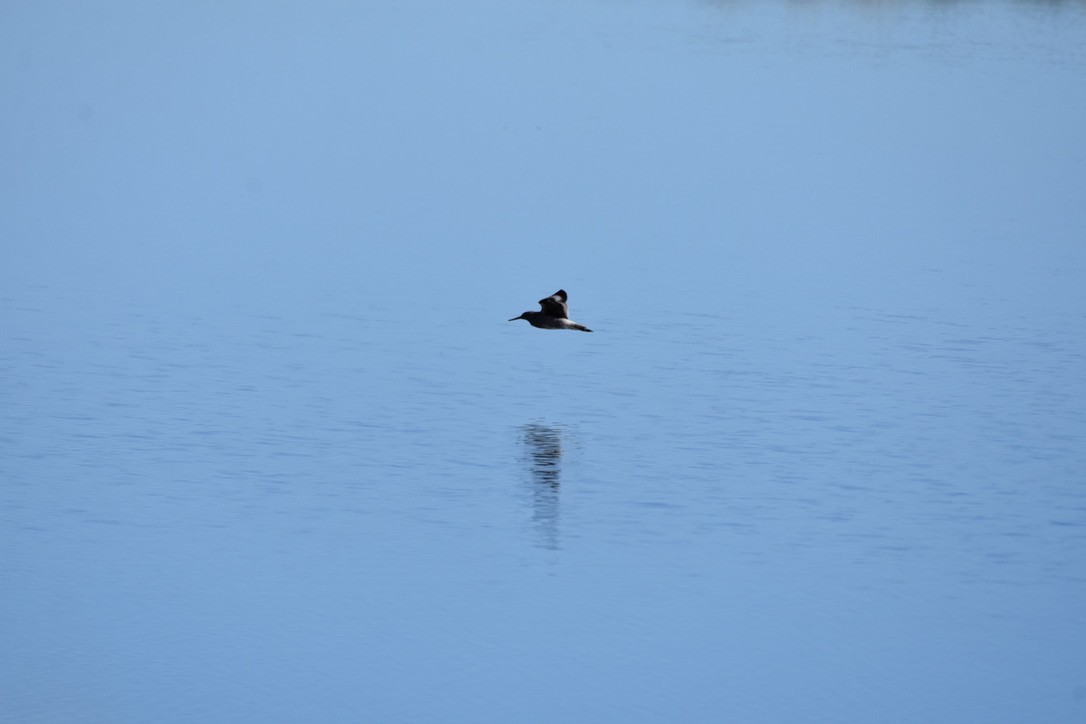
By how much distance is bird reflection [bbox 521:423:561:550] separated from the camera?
711 inches

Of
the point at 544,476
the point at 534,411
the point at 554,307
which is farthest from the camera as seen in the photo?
the point at 554,307

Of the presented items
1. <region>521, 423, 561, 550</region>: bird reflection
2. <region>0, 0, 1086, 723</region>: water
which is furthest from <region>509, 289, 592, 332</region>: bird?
<region>521, 423, 561, 550</region>: bird reflection

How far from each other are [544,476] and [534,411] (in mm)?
2631

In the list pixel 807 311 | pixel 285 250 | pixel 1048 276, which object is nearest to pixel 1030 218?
pixel 1048 276

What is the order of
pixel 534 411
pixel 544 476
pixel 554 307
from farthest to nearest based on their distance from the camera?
1. pixel 554 307
2. pixel 534 411
3. pixel 544 476

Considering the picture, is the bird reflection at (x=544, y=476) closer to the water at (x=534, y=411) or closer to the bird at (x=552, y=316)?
the water at (x=534, y=411)

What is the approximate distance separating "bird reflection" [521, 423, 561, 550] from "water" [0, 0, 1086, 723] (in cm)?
7

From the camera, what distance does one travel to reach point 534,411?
22000 mm

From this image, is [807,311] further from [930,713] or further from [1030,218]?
[930,713]

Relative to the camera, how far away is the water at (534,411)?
15.0m

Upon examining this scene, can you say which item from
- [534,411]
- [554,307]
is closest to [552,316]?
[554,307]

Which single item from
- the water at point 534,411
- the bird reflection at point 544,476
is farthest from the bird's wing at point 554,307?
the bird reflection at point 544,476

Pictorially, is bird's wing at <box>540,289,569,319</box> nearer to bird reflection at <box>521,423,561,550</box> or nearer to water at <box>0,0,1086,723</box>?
water at <box>0,0,1086,723</box>

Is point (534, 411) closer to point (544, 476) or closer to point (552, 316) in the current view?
point (552, 316)
